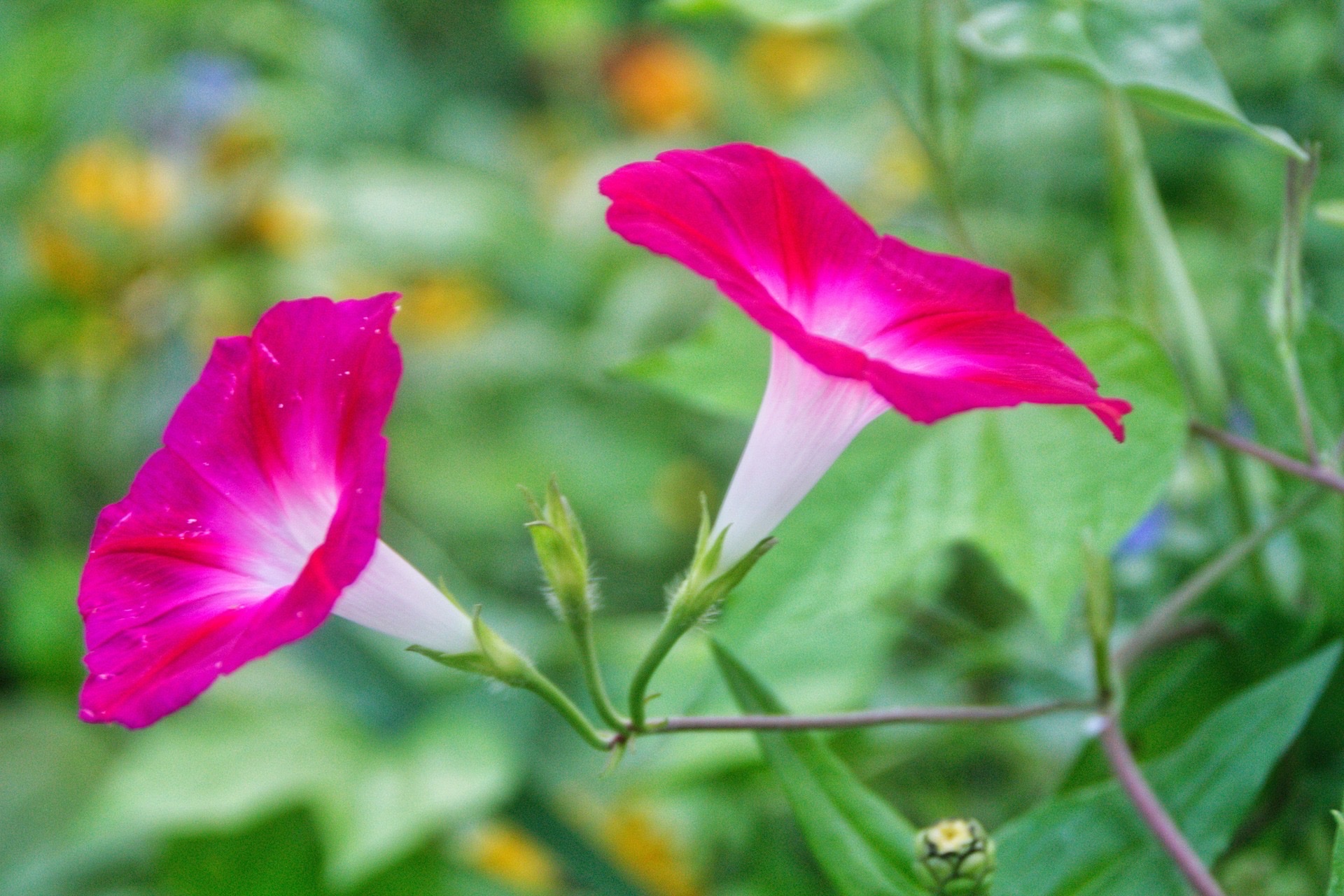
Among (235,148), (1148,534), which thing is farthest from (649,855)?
(235,148)

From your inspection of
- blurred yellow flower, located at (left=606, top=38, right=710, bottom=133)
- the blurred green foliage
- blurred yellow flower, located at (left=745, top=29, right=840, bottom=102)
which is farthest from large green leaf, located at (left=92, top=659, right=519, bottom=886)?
blurred yellow flower, located at (left=745, top=29, right=840, bottom=102)

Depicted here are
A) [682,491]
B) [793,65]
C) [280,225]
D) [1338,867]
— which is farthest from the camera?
[793,65]

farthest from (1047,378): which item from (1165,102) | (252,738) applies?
(252,738)

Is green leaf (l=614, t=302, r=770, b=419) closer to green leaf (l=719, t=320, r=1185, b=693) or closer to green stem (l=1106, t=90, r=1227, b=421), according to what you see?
green leaf (l=719, t=320, r=1185, b=693)

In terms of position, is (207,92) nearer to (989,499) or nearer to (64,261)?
(64,261)

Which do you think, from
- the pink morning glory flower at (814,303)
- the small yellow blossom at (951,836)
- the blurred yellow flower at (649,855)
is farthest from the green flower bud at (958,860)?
the blurred yellow flower at (649,855)
